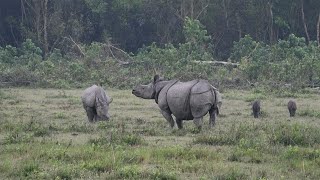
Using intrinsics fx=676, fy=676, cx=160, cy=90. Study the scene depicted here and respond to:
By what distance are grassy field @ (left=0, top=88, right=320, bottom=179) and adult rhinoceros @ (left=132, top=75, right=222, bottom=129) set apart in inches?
13.7

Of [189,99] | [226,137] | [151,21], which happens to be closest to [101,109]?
[189,99]

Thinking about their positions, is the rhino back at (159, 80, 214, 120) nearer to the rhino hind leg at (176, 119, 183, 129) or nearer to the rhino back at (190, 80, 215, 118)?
the rhino back at (190, 80, 215, 118)

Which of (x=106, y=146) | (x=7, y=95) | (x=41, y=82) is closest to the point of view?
(x=106, y=146)

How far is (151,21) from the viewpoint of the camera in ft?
138

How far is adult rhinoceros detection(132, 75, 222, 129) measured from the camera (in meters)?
14.0

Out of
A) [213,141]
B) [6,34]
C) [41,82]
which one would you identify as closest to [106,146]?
[213,141]

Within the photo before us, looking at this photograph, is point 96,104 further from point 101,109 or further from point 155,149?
point 155,149

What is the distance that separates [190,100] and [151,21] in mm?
28263

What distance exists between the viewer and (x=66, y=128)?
14.1 metres

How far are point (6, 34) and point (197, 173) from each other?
119 feet

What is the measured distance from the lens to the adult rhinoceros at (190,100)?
45.8ft

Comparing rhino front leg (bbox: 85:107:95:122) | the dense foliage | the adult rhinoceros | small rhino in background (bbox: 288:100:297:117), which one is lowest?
small rhino in background (bbox: 288:100:297:117)

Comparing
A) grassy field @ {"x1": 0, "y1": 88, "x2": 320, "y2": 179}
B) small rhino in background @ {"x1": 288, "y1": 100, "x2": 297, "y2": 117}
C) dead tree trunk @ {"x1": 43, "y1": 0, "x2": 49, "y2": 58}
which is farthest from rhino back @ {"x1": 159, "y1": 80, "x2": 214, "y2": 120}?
dead tree trunk @ {"x1": 43, "y1": 0, "x2": 49, "y2": 58}

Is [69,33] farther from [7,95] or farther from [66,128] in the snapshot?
[66,128]
